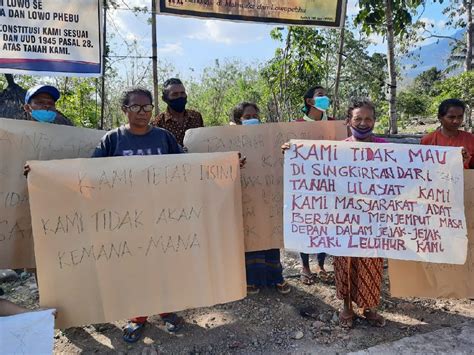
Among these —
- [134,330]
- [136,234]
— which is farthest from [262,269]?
[136,234]

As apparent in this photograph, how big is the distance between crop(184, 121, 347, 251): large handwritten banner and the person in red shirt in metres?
1.22

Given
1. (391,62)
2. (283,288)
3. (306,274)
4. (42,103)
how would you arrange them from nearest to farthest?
(42,103) → (283,288) → (306,274) → (391,62)

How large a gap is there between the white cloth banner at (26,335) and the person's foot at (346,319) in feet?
6.68

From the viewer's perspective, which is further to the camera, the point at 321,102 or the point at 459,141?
the point at 321,102

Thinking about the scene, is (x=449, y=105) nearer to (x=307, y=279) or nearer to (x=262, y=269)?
(x=307, y=279)

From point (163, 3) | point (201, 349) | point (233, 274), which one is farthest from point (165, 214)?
point (163, 3)

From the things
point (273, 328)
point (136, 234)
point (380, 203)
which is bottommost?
point (273, 328)

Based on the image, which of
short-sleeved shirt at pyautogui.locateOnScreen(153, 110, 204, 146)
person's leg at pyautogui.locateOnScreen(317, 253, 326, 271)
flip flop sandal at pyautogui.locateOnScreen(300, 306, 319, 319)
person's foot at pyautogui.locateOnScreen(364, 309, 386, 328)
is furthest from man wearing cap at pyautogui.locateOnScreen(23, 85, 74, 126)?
person's foot at pyautogui.locateOnScreen(364, 309, 386, 328)

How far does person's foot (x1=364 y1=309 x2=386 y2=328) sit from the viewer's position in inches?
118

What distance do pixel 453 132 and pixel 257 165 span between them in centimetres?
157

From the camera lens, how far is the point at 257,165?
314 cm

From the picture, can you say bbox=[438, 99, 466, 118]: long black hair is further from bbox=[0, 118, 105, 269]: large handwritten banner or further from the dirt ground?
bbox=[0, 118, 105, 269]: large handwritten banner

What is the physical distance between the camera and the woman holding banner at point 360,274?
2779 millimetres

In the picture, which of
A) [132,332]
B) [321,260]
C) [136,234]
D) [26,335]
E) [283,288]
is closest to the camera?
[26,335]
